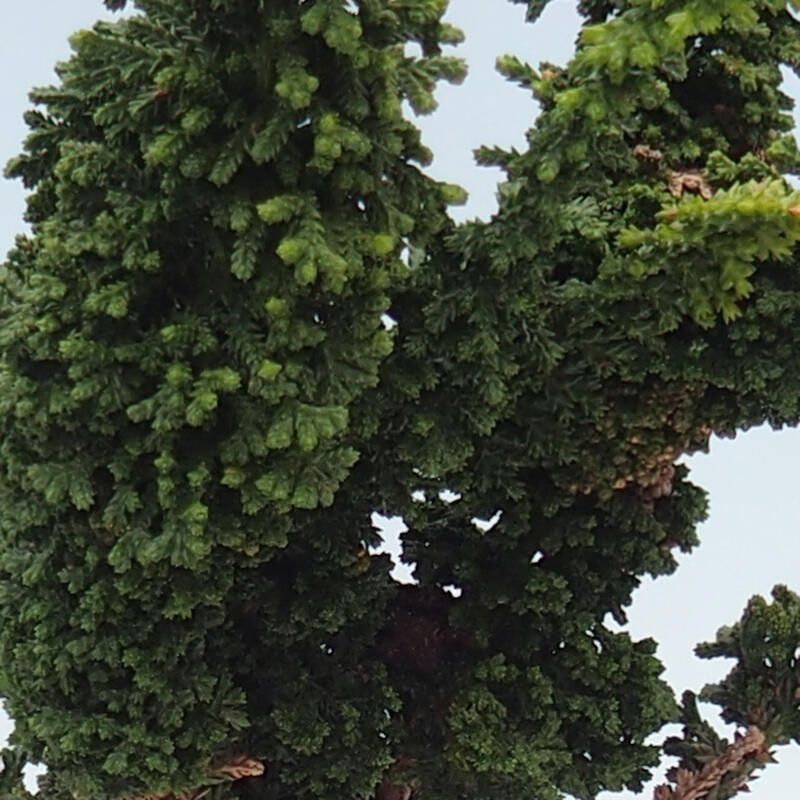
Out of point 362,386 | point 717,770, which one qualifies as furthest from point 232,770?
point 717,770

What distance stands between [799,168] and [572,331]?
0.72m

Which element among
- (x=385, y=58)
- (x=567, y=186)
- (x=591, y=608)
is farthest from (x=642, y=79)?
(x=591, y=608)

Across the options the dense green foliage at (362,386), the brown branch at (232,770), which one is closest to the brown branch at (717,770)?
the dense green foliage at (362,386)

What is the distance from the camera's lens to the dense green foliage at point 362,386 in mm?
3992

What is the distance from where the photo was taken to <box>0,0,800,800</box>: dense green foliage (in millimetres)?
3992

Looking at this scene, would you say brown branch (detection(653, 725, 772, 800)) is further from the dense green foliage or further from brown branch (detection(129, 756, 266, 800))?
brown branch (detection(129, 756, 266, 800))

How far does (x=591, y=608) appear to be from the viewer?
195 inches

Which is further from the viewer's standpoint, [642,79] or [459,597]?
[459,597]

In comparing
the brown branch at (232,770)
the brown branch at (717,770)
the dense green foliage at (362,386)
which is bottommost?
the brown branch at (717,770)

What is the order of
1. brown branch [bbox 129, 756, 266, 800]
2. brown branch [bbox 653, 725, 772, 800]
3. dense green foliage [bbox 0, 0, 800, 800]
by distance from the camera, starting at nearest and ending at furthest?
dense green foliage [bbox 0, 0, 800, 800], brown branch [bbox 129, 756, 266, 800], brown branch [bbox 653, 725, 772, 800]

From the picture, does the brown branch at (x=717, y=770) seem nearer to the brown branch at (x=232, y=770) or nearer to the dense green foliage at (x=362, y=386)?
the dense green foliage at (x=362, y=386)

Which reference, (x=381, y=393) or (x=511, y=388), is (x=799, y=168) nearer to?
(x=511, y=388)

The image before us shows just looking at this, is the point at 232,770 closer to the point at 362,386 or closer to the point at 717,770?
the point at 362,386

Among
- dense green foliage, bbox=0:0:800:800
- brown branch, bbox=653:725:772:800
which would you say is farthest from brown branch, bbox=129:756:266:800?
brown branch, bbox=653:725:772:800
